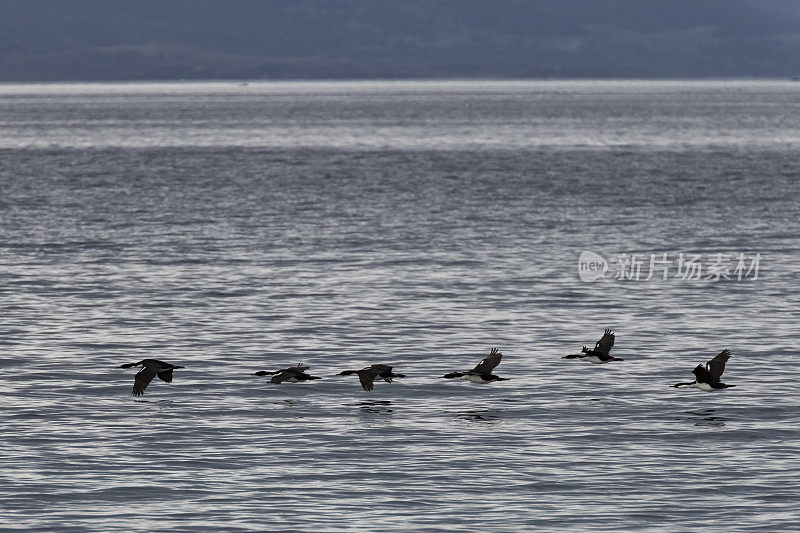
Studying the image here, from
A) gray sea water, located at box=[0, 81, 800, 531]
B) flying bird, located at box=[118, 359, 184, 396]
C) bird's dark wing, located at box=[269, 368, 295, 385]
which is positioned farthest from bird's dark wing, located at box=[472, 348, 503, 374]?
flying bird, located at box=[118, 359, 184, 396]

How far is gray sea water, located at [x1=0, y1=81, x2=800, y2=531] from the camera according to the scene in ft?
70.5

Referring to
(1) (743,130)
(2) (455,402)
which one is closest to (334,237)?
(2) (455,402)

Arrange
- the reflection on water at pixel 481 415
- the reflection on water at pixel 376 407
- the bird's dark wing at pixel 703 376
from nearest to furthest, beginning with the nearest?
the reflection on water at pixel 481 415
the bird's dark wing at pixel 703 376
the reflection on water at pixel 376 407

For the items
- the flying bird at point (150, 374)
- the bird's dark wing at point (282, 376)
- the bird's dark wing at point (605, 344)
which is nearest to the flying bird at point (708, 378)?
the bird's dark wing at point (605, 344)

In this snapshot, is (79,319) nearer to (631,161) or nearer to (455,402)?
(455,402)

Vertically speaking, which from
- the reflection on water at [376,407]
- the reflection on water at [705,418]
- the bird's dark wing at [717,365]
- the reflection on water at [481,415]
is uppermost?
the bird's dark wing at [717,365]

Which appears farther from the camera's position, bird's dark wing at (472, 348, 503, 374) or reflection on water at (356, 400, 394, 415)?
bird's dark wing at (472, 348, 503, 374)

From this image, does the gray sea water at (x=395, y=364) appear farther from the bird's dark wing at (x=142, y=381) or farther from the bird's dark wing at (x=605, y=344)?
the bird's dark wing at (x=605, y=344)

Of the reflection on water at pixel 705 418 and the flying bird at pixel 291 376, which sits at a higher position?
the flying bird at pixel 291 376

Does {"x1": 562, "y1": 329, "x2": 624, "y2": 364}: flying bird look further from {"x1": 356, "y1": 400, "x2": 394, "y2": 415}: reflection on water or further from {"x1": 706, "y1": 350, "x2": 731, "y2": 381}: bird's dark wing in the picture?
{"x1": 356, "y1": 400, "x2": 394, "y2": 415}: reflection on water

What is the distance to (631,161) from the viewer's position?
378 ft

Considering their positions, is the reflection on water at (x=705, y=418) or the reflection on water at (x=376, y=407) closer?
the reflection on water at (x=705, y=418)

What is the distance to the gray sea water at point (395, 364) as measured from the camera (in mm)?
21484

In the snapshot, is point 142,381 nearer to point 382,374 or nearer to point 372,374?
point 372,374
